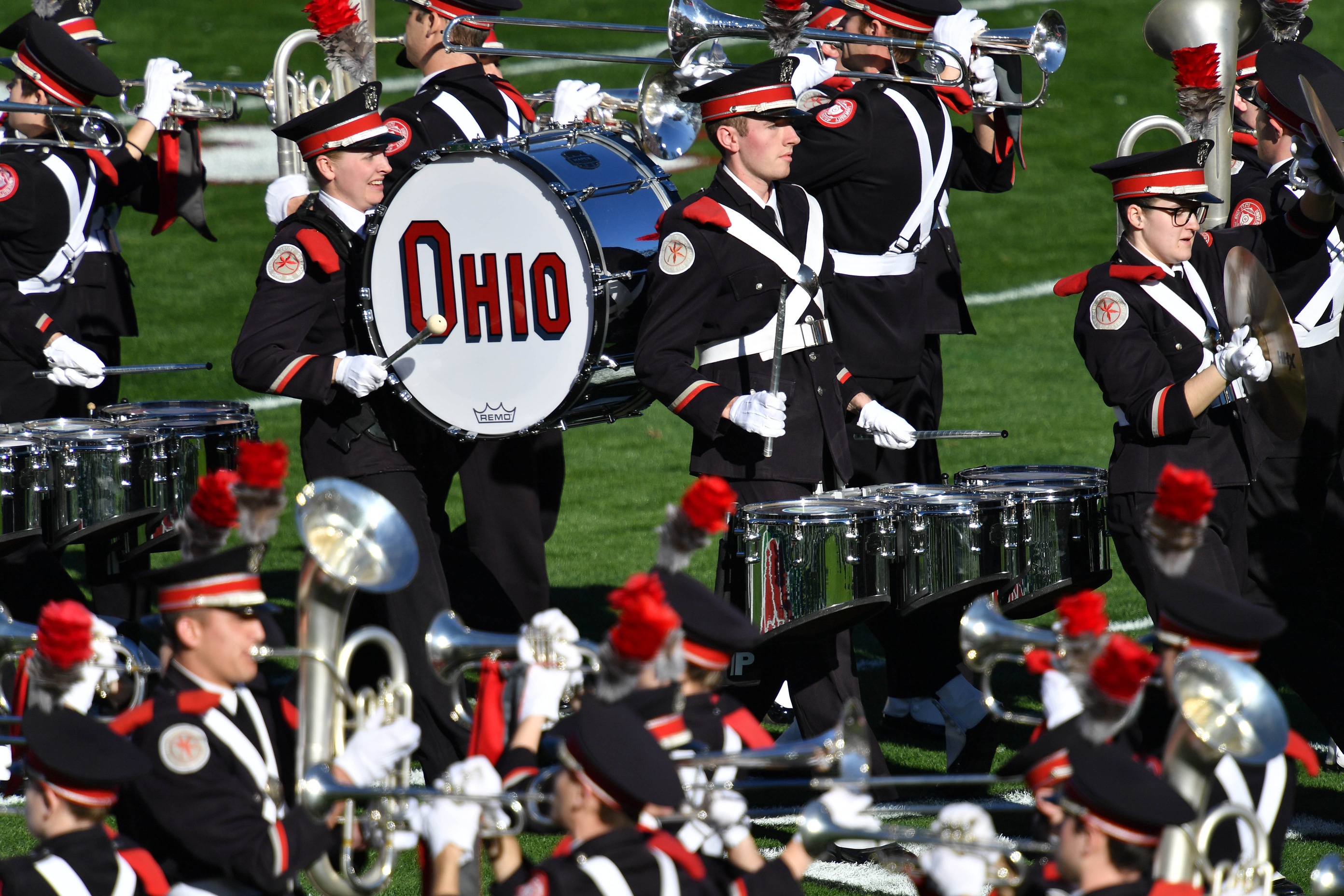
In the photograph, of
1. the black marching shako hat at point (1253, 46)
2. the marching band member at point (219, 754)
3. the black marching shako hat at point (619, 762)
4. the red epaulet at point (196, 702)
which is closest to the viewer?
the black marching shako hat at point (619, 762)

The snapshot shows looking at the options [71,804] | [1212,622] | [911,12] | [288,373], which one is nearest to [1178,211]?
[911,12]

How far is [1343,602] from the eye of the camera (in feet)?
19.7

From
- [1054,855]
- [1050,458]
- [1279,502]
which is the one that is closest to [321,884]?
[1054,855]

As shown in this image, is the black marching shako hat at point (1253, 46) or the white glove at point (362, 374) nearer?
the white glove at point (362, 374)

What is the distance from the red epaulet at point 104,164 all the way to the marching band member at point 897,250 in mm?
2991

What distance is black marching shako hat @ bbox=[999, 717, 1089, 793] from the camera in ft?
11.9

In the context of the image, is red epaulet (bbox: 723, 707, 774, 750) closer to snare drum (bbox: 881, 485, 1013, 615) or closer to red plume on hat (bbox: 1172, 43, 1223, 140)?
snare drum (bbox: 881, 485, 1013, 615)

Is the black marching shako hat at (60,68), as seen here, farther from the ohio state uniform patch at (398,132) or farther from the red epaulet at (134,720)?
the red epaulet at (134,720)

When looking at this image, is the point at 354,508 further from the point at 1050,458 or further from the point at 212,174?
the point at 212,174

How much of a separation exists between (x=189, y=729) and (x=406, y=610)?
1.96 m

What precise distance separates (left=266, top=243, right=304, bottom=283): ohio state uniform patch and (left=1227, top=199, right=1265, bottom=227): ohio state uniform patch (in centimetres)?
312

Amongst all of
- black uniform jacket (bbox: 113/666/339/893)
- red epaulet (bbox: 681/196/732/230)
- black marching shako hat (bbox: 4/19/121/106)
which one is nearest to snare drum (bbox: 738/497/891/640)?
red epaulet (bbox: 681/196/732/230)

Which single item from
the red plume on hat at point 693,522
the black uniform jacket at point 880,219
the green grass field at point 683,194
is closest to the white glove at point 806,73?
the black uniform jacket at point 880,219

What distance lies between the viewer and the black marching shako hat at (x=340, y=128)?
5.87m
